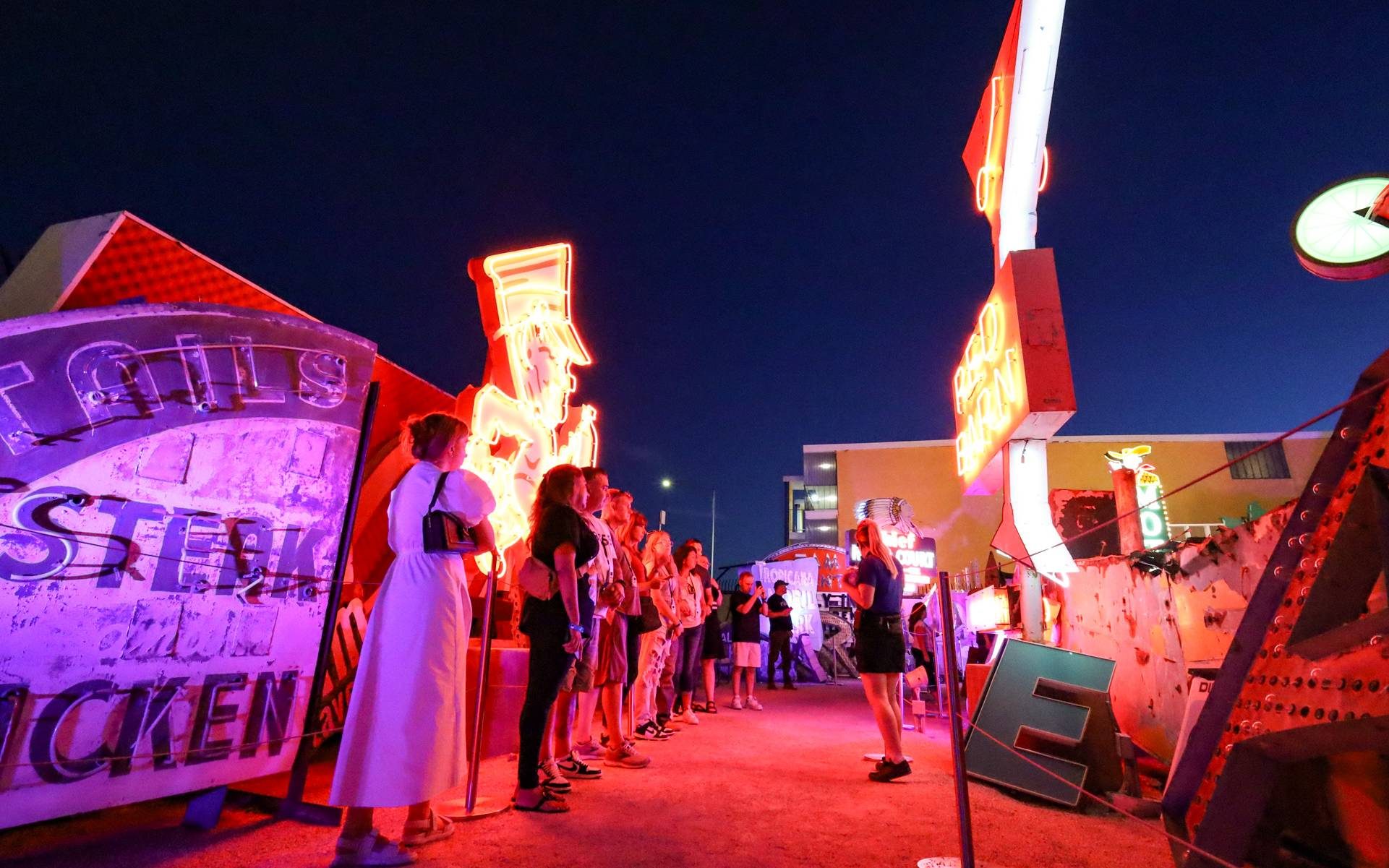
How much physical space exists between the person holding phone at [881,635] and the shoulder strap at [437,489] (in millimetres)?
2734

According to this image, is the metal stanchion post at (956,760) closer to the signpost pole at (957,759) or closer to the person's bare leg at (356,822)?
the signpost pole at (957,759)

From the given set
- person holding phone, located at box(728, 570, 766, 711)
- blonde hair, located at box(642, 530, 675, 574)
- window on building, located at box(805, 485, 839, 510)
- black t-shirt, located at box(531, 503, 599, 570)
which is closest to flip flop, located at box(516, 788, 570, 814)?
black t-shirt, located at box(531, 503, 599, 570)

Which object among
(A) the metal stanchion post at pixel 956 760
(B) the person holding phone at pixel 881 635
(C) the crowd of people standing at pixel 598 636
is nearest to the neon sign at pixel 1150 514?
(C) the crowd of people standing at pixel 598 636

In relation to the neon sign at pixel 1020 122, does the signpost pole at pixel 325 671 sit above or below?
below

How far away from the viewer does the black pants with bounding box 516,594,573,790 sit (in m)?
3.38

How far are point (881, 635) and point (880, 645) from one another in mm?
67

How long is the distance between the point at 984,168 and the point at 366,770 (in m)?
8.27

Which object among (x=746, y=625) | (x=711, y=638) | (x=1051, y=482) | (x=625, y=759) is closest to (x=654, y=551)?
(x=625, y=759)

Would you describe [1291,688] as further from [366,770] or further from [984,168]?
[984,168]

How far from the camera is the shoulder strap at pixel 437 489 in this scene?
2.87m

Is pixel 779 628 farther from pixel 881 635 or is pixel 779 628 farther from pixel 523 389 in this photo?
pixel 881 635

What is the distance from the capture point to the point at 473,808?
128 inches

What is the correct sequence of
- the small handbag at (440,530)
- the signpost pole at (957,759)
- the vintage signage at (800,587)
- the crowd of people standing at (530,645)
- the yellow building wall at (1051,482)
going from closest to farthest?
the signpost pole at (957,759)
the crowd of people standing at (530,645)
the small handbag at (440,530)
the vintage signage at (800,587)
the yellow building wall at (1051,482)

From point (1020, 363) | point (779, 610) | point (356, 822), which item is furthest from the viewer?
point (779, 610)
